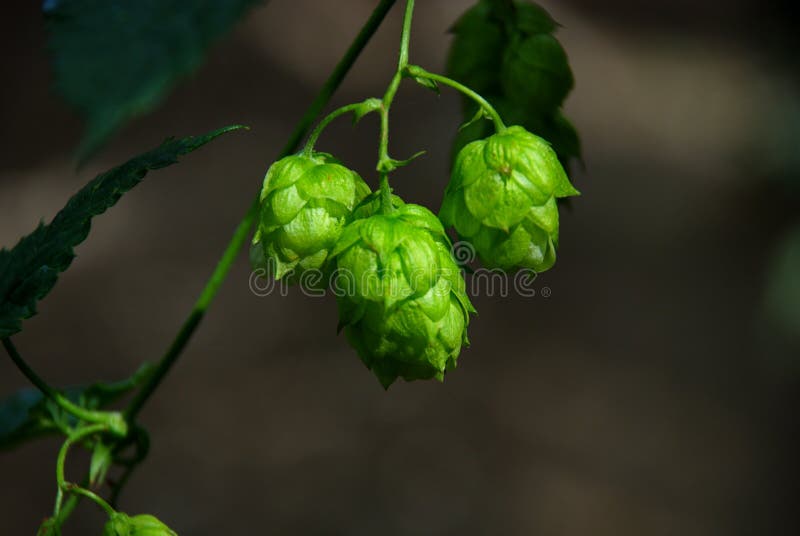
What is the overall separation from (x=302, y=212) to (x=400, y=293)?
113 millimetres

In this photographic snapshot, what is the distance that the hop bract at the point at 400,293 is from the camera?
75cm

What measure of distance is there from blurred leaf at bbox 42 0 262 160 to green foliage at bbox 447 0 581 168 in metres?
0.43

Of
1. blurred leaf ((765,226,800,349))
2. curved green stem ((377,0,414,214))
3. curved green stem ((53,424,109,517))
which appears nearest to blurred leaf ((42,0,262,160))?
curved green stem ((377,0,414,214))

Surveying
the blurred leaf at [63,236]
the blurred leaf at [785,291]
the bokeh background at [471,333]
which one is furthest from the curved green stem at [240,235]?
the blurred leaf at [785,291]

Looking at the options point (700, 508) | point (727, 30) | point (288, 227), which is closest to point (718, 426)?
point (700, 508)

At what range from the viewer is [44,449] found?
2934mm

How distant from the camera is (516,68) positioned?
94 cm

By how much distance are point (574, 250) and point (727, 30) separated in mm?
1244

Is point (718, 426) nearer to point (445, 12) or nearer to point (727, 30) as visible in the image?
point (727, 30)

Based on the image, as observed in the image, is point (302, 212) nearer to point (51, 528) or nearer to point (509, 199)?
point (509, 199)

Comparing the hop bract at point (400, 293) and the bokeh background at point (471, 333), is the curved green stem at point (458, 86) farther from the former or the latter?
the bokeh background at point (471, 333)

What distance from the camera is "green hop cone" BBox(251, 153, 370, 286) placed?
2.60 ft

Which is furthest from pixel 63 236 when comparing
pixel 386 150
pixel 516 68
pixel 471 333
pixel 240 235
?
pixel 471 333

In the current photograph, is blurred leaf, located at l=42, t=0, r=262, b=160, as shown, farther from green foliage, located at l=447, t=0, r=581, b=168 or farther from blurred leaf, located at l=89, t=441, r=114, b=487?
blurred leaf, located at l=89, t=441, r=114, b=487
